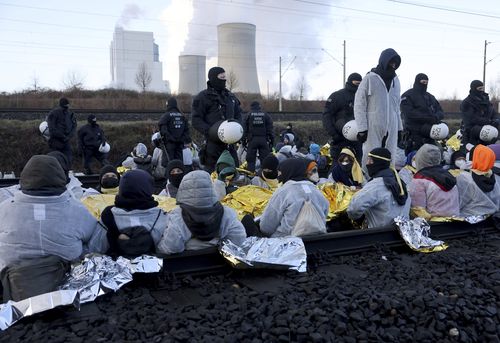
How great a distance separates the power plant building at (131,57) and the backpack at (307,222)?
5200 centimetres

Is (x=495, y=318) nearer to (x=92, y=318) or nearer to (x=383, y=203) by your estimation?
(x=383, y=203)

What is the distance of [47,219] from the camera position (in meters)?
3.73

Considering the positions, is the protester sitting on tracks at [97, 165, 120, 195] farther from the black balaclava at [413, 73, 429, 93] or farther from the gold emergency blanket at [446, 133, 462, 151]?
the gold emergency blanket at [446, 133, 462, 151]

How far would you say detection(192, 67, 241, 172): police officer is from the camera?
7.83 m

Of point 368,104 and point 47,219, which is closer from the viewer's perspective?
point 47,219

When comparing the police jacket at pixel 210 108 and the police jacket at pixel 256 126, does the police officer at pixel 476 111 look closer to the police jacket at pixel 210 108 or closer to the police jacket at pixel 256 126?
the police jacket at pixel 256 126

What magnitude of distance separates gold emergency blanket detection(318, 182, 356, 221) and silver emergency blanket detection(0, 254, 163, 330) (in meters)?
2.80

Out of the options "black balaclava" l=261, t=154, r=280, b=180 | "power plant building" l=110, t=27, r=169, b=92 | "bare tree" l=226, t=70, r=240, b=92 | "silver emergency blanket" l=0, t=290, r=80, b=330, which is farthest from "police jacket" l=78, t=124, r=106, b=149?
"power plant building" l=110, t=27, r=169, b=92

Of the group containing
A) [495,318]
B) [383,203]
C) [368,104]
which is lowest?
[495,318]

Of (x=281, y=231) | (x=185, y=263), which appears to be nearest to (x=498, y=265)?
(x=281, y=231)

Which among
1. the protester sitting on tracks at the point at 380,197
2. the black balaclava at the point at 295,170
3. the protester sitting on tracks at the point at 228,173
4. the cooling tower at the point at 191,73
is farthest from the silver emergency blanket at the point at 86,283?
the cooling tower at the point at 191,73

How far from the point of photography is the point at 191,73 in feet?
154

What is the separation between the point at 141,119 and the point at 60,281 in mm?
21269

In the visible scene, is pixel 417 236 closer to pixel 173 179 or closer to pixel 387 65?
pixel 387 65
